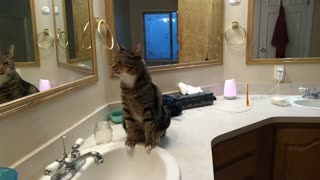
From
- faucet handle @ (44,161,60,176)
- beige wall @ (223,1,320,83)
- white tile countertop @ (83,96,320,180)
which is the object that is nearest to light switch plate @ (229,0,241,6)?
beige wall @ (223,1,320,83)

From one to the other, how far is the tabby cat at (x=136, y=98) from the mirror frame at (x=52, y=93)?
23cm

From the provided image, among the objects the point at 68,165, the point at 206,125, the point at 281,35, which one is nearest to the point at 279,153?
the point at 206,125

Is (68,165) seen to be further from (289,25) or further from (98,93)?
(289,25)

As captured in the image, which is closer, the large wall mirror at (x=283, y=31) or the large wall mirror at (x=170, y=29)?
the large wall mirror at (x=170, y=29)

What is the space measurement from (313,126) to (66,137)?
1395 millimetres

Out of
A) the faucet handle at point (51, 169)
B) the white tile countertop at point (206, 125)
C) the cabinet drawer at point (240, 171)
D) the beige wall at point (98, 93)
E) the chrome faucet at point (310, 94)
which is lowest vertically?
the cabinet drawer at point (240, 171)

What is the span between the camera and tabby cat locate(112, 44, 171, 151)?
3.69 ft

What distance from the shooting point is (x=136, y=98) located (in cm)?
113

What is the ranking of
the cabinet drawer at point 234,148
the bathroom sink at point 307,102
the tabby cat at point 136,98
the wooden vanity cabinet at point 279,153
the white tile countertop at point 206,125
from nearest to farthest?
the white tile countertop at point 206,125
the tabby cat at point 136,98
the cabinet drawer at point 234,148
the wooden vanity cabinet at point 279,153
the bathroom sink at point 307,102

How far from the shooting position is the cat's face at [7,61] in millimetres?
810

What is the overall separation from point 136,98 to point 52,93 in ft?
1.11

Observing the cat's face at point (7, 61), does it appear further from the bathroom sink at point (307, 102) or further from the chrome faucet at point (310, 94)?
the chrome faucet at point (310, 94)

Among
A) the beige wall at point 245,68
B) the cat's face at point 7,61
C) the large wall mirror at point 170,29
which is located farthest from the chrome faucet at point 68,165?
the beige wall at point 245,68

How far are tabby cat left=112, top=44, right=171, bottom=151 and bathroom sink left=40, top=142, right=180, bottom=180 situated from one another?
1.6 inches
